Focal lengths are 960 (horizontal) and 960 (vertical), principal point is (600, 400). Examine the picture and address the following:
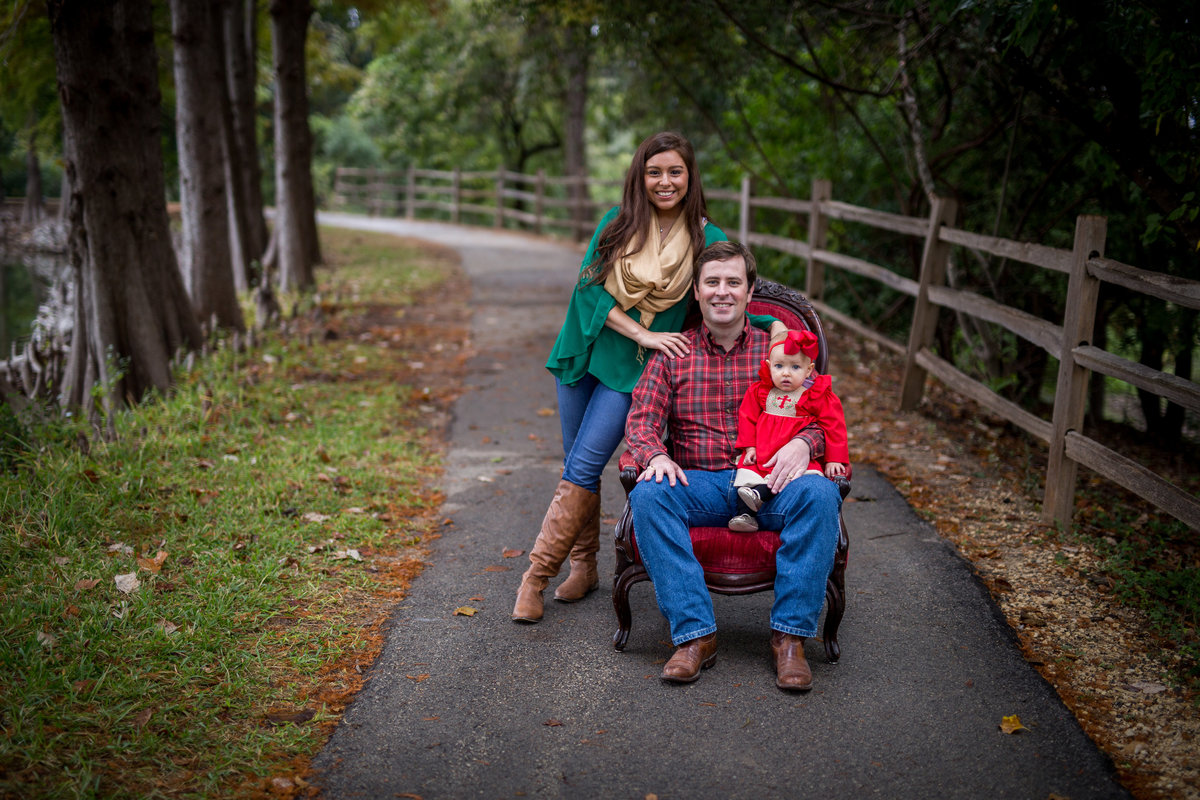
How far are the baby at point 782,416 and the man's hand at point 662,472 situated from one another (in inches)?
9.3

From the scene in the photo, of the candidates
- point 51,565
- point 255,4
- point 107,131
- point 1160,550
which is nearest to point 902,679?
point 1160,550

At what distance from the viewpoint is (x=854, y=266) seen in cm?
887

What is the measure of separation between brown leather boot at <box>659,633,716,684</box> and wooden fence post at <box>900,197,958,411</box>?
447 centimetres

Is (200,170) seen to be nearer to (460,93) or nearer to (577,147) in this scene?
(577,147)

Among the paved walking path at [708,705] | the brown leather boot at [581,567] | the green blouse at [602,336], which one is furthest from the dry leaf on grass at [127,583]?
the green blouse at [602,336]

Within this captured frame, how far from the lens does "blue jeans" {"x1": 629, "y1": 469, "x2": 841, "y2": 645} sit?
11.6 feet

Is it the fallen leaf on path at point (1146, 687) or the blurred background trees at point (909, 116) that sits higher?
the blurred background trees at point (909, 116)

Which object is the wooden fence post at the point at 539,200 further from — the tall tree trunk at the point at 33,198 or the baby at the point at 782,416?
the baby at the point at 782,416

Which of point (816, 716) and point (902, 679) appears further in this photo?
point (902, 679)

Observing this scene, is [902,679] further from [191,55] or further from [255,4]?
[255,4]

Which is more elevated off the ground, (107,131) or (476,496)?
(107,131)

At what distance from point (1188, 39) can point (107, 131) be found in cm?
675

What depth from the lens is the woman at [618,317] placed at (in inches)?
154

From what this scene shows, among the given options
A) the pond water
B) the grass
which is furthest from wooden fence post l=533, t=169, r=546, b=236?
the grass
